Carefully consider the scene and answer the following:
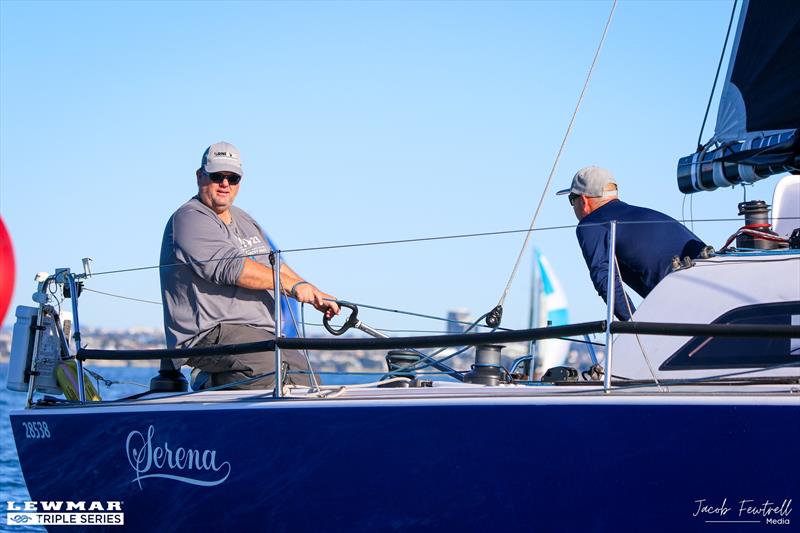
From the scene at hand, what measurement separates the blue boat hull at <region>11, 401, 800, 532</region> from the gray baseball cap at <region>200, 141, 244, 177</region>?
1.31 metres

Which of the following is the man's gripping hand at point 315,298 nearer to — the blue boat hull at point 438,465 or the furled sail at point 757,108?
the blue boat hull at point 438,465

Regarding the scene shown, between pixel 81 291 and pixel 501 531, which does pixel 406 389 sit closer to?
pixel 501 531

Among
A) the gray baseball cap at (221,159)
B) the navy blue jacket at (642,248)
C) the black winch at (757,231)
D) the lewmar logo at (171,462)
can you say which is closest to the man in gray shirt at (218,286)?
the gray baseball cap at (221,159)

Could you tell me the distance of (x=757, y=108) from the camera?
5.73 meters

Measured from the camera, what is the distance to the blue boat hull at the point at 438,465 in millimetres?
4176

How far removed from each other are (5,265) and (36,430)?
88 cm

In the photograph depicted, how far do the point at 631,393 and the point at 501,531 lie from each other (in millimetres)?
765

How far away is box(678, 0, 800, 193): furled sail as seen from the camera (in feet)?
18.2

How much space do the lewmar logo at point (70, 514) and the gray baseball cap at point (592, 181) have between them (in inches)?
110

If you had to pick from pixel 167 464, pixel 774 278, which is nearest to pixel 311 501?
pixel 167 464

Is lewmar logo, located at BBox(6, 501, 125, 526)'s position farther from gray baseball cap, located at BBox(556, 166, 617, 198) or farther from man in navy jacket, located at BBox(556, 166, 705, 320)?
gray baseball cap, located at BBox(556, 166, 617, 198)

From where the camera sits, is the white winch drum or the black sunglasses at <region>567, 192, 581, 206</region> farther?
the white winch drum

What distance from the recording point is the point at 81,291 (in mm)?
5938

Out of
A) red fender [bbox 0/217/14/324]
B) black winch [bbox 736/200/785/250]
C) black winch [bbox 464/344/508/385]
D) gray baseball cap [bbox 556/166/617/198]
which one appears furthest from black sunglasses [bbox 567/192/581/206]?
red fender [bbox 0/217/14/324]
